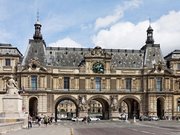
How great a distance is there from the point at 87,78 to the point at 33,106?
1585 centimetres

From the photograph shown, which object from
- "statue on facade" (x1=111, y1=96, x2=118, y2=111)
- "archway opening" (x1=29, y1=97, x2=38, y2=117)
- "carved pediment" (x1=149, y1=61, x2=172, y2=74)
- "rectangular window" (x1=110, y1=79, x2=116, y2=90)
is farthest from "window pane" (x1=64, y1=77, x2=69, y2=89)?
"carved pediment" (x1=149, y1=61, x2=172, y2=74)

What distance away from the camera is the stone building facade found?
4048 inches

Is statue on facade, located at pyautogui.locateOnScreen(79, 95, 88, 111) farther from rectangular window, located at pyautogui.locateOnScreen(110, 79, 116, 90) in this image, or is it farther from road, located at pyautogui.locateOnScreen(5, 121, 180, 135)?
road, located at pyautogui.locateOnScreen(5, 121, 180, 135)

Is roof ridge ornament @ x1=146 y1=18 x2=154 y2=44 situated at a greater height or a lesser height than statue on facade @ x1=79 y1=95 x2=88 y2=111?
greater

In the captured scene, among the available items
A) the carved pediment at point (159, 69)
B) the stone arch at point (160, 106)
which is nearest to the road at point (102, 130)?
the carved pediment at point (159, 69)

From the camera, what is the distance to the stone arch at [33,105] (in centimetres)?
10369

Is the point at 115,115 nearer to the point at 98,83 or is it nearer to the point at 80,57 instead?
the point at 98,83

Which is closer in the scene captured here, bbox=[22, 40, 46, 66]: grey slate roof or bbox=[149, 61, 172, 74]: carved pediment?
bbox=[22, 40, 46, 66]: grey slate roof

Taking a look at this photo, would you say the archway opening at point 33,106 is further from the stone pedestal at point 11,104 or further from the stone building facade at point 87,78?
the stone pedestal at point 11,104

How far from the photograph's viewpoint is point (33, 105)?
108750mm

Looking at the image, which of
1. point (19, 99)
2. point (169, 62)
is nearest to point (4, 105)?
point (19, 99)

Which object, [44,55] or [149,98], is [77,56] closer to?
[44,55]

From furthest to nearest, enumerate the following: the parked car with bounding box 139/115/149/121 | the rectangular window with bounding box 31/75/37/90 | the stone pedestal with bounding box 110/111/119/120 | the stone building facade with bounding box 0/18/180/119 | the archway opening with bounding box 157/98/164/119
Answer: the archway opening with bounding box 157/98/164/119
the stone pedestal with bounding box 110/111/119/120
the stone building facade with bounding box 0/18/180/119
the rectangular window with bounding box 31/75/37/90
the parked car with bounding box 139/115/149/121

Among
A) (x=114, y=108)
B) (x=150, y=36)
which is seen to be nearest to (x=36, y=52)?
(x=114, y=108)
